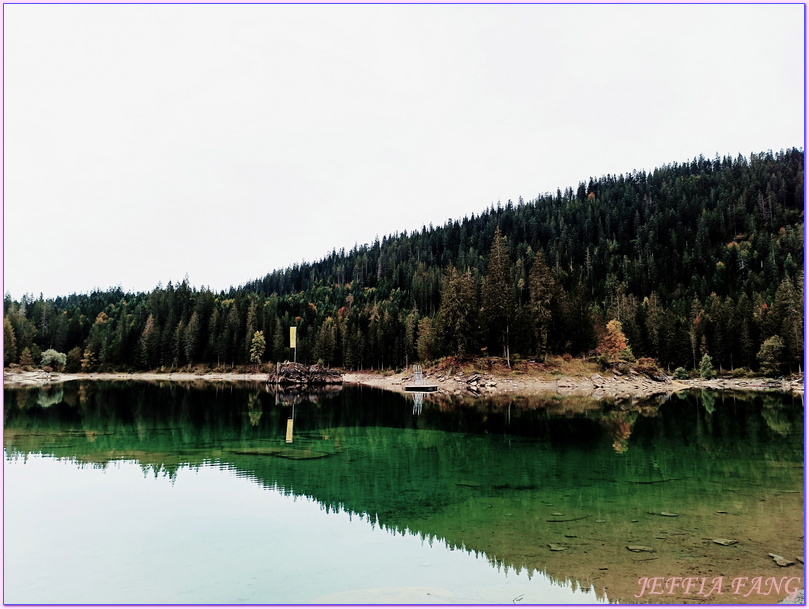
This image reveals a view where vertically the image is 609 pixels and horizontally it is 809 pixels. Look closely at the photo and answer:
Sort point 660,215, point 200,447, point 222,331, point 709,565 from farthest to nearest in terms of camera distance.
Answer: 1. point 660,215
2. point 222,331
3. point 200,447
4. point 709,565

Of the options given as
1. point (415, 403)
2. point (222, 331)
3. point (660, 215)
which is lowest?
point (415, 403)

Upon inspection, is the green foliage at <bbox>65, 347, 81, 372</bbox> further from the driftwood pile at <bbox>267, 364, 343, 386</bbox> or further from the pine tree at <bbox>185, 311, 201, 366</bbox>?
the driftwood pile at <bbox>267, 364, 343, 386</bbox>

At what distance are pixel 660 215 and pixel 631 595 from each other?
188 metres

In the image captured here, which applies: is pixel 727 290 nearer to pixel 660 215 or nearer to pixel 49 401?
pixel 660 215

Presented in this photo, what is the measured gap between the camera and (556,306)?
253 ft

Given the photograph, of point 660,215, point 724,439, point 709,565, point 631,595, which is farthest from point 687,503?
point 660,215

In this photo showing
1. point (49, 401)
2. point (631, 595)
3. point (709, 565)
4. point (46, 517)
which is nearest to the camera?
point (631, 595)

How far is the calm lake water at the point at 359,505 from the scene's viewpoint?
34.5 ft

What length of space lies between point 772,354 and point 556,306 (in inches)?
1441

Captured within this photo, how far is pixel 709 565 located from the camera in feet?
35.3

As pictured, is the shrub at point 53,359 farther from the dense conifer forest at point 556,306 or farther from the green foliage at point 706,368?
the green foliage at point 706,368

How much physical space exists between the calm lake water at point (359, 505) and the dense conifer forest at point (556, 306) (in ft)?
154

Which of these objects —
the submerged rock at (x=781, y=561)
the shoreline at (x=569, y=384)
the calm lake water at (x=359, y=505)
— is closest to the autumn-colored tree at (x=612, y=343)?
the shoreline at (x=569, y=384)

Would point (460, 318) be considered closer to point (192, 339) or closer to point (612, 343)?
point (612, 343)
